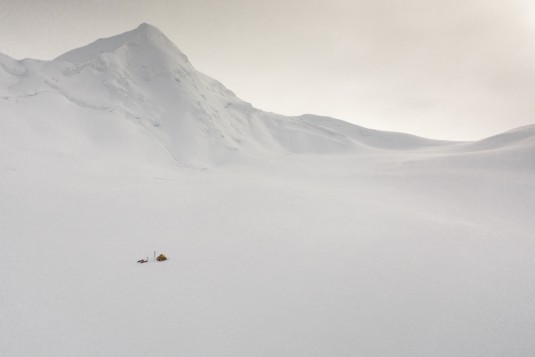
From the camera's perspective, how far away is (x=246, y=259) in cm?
1080

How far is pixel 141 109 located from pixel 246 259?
1539 inches

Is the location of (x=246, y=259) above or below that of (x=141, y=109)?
below

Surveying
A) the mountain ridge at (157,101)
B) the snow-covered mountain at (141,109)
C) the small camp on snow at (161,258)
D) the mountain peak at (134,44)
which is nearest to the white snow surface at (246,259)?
the small camp on snow at (161,258)

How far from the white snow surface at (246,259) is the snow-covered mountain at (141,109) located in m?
0.80

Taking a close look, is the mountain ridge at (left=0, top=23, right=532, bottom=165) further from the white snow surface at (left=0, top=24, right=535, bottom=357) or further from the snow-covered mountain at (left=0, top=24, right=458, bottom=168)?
the white snow surface at (left=0, top=24, right=535, bottom=357)

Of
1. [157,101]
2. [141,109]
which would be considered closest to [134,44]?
[157,101]

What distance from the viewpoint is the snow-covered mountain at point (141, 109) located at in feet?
Answer: 100

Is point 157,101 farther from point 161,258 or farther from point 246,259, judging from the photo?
point 246,259

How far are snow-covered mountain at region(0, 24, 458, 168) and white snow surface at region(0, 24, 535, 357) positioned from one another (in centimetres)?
80

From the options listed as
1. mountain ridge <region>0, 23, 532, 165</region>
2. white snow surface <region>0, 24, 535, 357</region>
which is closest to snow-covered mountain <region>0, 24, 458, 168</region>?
mountain ridge <region>0, 23, 532, 165</region>

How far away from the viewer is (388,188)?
26.5 meters

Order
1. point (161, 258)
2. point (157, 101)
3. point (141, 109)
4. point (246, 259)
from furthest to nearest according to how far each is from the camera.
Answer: point (157, 101)
point (141, 109)
point (246, 259)
point (161, 258)

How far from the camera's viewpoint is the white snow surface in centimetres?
683

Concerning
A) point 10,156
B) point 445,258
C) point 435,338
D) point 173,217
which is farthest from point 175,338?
point 10,156
